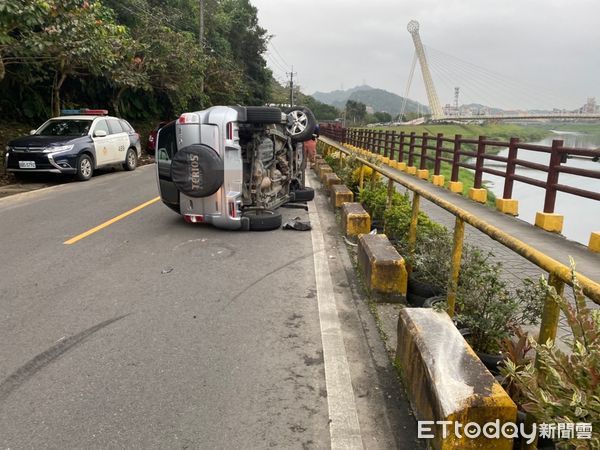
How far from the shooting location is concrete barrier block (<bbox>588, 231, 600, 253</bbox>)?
6.10 meters

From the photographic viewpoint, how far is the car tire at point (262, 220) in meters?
7.61

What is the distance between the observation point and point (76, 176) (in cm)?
1338

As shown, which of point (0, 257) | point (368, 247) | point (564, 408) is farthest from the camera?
point (0, 257)

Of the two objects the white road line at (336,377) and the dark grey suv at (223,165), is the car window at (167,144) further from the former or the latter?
the white road line at (336,377)

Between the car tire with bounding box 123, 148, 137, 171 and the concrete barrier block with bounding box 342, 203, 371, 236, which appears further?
the car tire with bounding box 123, 148, 137, 171

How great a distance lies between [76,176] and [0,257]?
7946 mm

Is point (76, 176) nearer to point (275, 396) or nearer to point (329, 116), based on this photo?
point (275, 396)

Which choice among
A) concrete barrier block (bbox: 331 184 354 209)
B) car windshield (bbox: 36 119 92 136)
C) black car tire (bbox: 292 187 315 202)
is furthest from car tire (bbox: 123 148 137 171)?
concrete barrier block (bbox: 331 184 354 209)

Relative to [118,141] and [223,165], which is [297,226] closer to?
[223,165]

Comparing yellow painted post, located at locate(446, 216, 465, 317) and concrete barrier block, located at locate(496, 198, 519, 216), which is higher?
yellow painted post, located at locate(446, 216, 465, 317)

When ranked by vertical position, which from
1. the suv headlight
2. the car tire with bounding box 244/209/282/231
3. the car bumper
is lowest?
the car tire with bounding box 244/209/282/231

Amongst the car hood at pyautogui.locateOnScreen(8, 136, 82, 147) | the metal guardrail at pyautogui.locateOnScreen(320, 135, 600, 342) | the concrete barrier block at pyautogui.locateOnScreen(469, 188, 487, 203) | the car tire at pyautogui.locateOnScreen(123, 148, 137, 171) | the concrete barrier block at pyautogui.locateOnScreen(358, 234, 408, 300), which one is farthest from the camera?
the car tire at pyautogui.locateOnScreen(123, 148, 137, 171)

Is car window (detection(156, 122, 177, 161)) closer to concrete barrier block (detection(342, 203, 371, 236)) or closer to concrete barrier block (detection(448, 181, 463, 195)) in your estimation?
concrete barrier block (detection(342, 203, 371, 236))

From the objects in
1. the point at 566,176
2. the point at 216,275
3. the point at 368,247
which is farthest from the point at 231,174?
the point at 566,176
